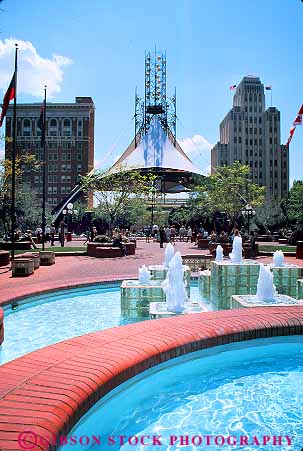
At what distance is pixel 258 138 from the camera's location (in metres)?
113

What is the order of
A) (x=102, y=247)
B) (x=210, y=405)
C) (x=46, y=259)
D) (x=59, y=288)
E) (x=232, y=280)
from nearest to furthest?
1. (x=210, y=405)
2. (x=232, y=280)
3. (x=59, y=288)
4. (x=46, y=259)
5. (x=102, y=247)

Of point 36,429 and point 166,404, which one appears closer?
point 36,429

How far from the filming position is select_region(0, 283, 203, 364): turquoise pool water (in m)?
→ 5.87

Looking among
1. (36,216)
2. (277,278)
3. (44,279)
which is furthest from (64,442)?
(36,216)

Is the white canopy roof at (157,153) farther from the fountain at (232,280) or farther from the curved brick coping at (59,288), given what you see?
the fountain at (232,280)

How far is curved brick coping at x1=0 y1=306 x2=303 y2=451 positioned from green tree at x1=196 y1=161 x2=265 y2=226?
24.9 meters

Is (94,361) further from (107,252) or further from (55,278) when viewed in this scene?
(107,252)

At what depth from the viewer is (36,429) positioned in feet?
8.27

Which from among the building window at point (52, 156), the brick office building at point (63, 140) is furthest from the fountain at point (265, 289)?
the building window at point (52, 156)

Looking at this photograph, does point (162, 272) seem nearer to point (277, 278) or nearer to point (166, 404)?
point (277, 278)

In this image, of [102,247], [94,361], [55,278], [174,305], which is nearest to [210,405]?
[94,361]

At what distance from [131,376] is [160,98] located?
7443 centimetres

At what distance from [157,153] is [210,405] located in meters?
63.1

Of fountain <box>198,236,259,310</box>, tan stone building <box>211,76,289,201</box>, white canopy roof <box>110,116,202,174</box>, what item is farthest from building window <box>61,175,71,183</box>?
fountain <box>198,236,259,310</box>
